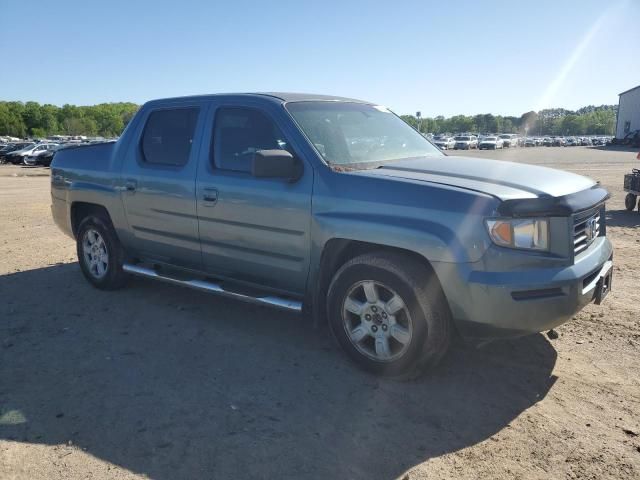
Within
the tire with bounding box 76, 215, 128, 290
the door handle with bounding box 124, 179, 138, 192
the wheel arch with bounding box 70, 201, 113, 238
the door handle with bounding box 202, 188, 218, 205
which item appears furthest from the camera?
the wheel arch with bounding box 70, 201, 113, 238

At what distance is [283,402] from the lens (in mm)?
3461

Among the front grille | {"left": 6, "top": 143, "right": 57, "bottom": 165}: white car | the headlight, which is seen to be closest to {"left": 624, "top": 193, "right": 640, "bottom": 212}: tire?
the front grille

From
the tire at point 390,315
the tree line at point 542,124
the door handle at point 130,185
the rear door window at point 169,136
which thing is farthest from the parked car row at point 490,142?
the tree line at point 542,124

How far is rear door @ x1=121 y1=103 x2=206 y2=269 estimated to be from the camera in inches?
186

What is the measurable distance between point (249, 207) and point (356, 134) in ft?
3.50

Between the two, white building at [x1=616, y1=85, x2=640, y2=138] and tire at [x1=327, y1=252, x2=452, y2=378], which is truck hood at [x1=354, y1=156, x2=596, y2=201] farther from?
white building at [x1=616, y1=85, x2=640, y2=138]

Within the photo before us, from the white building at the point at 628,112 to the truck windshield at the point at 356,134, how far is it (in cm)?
7739

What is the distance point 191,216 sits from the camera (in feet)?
15.3

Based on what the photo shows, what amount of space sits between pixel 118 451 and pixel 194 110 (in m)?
2.97

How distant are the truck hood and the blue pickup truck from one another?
2 cm

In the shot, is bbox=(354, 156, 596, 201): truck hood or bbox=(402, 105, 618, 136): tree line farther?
bbox=(402, 105, 618, 136): tree line

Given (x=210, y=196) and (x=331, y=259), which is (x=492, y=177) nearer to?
(x=331, y=259)

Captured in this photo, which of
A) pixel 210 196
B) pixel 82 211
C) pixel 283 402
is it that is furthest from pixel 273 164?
pixel 82 211

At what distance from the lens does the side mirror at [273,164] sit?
3777 mm
